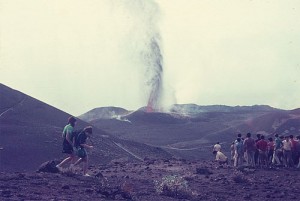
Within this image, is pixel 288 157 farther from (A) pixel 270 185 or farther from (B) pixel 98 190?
(B) pixel 98 190

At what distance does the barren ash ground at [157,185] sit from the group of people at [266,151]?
39.5 inches

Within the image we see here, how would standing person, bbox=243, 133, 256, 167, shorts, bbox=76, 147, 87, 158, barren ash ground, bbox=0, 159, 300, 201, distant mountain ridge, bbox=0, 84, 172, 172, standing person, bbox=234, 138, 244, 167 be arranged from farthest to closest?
1. distant mountain ridge, bbox=0, 84, 172, 172
2. standing person, bbox=234, 138, 244, 167
3. standing person, bbox=243, 133, 256, 167
4. shorts, bbox=76, 147, 87, 158
5. barren ash ground, bbox=0, 159, 300, 201

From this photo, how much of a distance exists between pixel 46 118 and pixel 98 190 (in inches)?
1053

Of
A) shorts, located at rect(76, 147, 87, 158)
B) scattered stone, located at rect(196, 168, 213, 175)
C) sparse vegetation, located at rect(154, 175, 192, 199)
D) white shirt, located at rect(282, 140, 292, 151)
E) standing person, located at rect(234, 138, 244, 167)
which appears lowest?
sparse vegetation, located at rect(154, 175, 192, 199)

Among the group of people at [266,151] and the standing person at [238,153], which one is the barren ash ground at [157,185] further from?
→ the standing person at [238,153]

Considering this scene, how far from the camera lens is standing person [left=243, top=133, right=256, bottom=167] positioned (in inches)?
813

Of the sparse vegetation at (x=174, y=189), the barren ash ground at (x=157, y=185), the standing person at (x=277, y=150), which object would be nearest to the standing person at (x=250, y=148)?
the standing person at (x=277, y=150)

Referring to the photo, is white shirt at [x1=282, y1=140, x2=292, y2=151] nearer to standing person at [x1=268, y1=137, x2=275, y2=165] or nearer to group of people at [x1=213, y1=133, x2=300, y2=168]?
group of people at [x1=213, y1=133, x2=300, y2=168]

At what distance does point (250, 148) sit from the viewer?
2075 cm

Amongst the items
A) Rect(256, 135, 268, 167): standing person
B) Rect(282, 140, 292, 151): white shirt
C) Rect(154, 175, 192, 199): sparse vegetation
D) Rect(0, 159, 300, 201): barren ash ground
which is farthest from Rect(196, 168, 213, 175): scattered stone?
Rect(154, 175, 192, 199): sparse vegetation

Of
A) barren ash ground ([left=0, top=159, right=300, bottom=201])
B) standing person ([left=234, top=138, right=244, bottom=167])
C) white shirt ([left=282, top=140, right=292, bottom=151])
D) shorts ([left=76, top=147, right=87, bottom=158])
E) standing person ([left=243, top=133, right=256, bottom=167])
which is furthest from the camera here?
standing person ([left=234, top=138, right=244, bottom=167])

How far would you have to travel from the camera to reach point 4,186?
11.3 meters

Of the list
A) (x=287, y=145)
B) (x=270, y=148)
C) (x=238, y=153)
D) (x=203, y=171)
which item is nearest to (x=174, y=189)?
(x=203, y=171)

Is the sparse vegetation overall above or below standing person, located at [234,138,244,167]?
below
